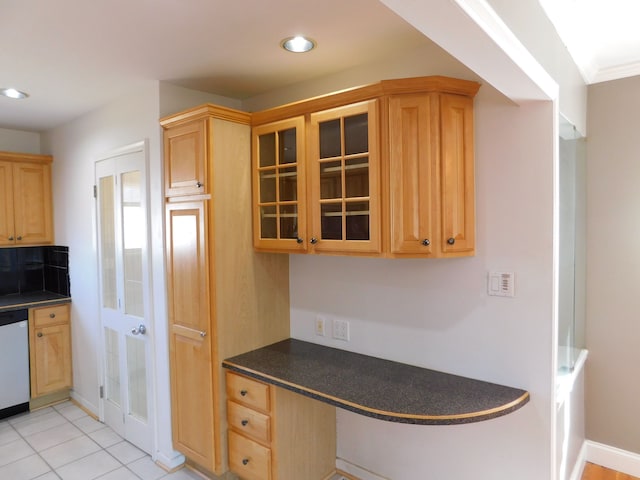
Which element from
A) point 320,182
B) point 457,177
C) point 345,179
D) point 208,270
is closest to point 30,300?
point 208,270

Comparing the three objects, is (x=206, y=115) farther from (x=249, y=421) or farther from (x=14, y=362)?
(x=14, y=362)

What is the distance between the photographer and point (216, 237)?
7.49 ft

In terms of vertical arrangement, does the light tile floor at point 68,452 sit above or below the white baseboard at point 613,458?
below

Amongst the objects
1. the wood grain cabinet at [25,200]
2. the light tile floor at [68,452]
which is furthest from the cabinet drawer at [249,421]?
the wood grain cabinet at [25,200]

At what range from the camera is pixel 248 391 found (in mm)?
2246

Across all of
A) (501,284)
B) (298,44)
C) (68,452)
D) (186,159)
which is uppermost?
(298,44)

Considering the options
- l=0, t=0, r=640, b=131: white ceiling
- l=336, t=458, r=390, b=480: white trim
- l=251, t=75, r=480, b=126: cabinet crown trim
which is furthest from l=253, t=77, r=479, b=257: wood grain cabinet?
l=336, t=458, r=390, b=480: white trim

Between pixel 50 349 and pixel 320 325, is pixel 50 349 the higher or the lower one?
the lower one

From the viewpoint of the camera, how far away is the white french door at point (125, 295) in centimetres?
275

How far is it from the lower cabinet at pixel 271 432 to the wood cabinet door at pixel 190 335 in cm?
14

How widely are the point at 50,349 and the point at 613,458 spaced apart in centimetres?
456

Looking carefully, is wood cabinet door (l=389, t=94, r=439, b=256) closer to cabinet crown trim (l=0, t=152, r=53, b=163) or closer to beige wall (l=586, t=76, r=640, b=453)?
beige wall (l=586, t=76, r=640, b=453)

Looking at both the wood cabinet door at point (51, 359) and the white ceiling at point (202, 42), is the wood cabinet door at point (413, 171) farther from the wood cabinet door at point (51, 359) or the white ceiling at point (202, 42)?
the wood cabinet door at point (51, 359)

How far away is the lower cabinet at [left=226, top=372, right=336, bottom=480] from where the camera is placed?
2170mm
